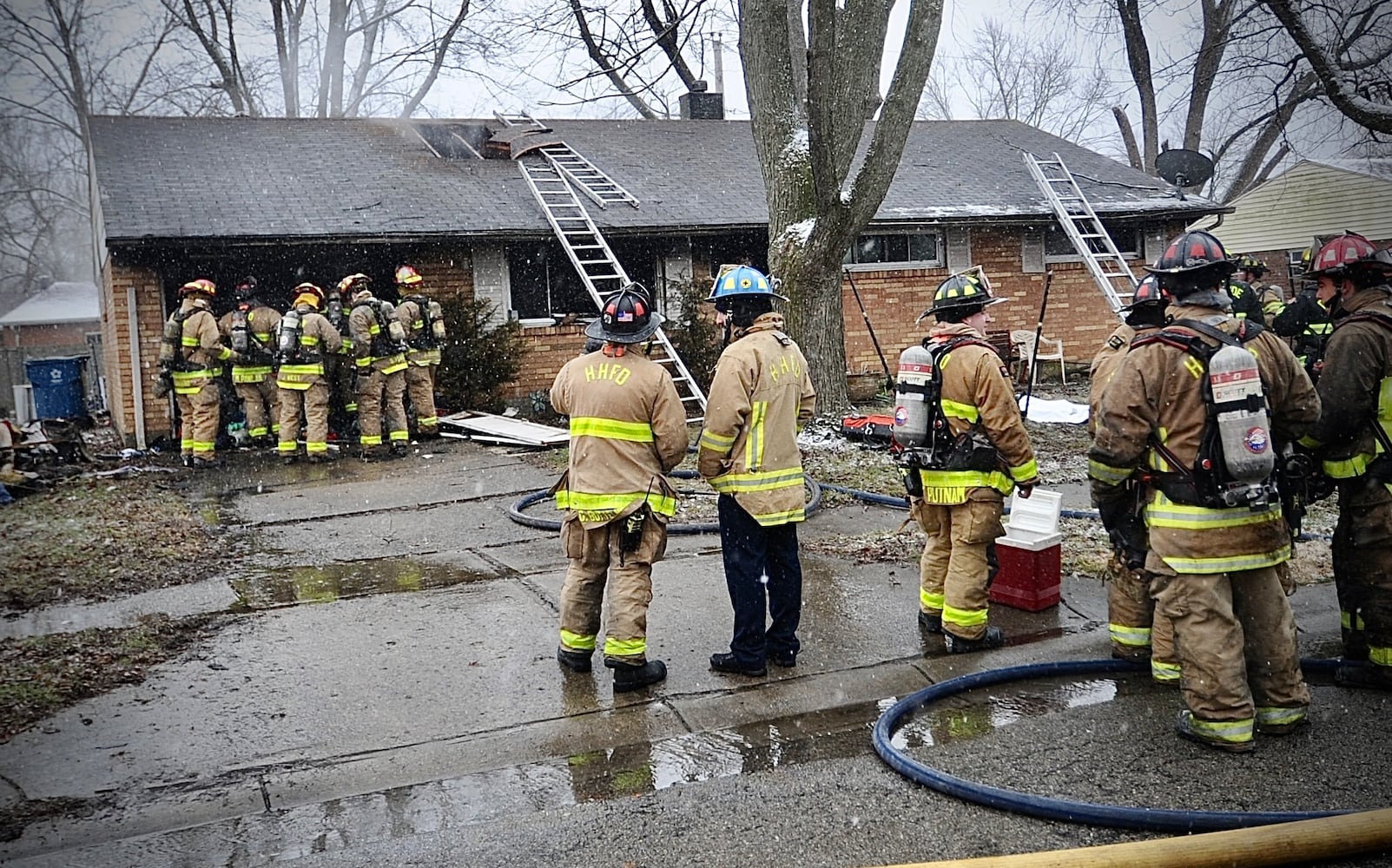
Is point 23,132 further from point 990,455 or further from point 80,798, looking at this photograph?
point 990,455

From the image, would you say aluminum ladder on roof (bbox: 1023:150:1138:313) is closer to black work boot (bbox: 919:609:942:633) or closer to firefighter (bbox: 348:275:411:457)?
firefighter (bbox: 348:275:411:457)

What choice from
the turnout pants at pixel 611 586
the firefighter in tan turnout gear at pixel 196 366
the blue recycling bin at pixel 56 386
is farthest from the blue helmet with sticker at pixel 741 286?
the blue recycling bin at pixel 56 386

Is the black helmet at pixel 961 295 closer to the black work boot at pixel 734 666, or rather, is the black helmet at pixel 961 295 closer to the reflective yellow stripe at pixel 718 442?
the reflective yellow stripe at pixel 718 442

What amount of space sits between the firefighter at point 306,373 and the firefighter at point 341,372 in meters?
0.22

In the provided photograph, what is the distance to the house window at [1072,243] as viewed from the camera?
18.3 metres

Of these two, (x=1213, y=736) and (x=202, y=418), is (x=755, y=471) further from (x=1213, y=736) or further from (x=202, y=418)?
(x=202, y=418)

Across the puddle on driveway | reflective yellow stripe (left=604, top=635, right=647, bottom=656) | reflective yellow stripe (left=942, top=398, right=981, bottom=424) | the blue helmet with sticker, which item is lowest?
the puddle on driveway

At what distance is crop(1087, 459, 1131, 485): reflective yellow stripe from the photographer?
14.0 feet

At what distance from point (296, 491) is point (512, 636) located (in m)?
5.25

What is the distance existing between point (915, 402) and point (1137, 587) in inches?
52.1

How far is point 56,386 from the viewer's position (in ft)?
49.3

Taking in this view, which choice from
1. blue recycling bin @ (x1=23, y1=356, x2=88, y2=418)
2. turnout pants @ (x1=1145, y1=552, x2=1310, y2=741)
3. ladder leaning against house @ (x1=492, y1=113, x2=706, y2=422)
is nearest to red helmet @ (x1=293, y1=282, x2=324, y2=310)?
ladder leaning against house @ (x1=492, y1=113, x2=706, y2=422)

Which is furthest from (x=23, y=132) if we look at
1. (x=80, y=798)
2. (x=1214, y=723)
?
(x=1214, y=723)

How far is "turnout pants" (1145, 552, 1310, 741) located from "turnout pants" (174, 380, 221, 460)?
1057 cm
